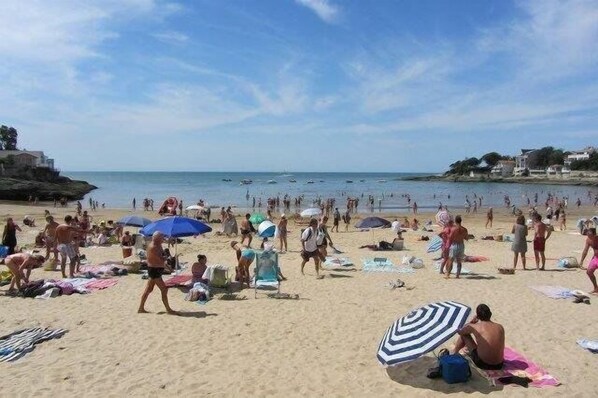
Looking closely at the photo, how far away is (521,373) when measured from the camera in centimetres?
575

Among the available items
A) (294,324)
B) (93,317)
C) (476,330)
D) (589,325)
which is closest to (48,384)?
(93,317)

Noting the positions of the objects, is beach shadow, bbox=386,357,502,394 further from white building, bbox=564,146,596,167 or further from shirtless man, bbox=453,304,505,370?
white building, bbox=564,146,596,167

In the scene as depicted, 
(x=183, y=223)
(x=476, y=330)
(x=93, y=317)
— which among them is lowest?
(x=93, y=317)

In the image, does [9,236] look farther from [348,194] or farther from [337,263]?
[348,194]

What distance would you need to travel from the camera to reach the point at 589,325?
7.73 meters

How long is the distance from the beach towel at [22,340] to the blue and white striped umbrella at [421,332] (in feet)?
15.8

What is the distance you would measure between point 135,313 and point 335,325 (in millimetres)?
3579

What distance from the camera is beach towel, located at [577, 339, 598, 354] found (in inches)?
257

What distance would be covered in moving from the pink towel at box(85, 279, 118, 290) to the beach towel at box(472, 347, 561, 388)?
796cm

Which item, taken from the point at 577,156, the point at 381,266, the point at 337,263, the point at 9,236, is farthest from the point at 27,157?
the point at 577,156

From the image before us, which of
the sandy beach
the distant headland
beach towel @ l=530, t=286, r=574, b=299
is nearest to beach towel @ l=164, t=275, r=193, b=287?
the sandy beach

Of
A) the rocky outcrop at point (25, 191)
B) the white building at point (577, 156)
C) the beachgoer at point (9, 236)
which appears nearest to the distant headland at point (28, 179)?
the rocky outcrop at point (25, 191)

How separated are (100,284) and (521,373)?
28.4ft

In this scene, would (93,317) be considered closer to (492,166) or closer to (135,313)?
(135,313)
